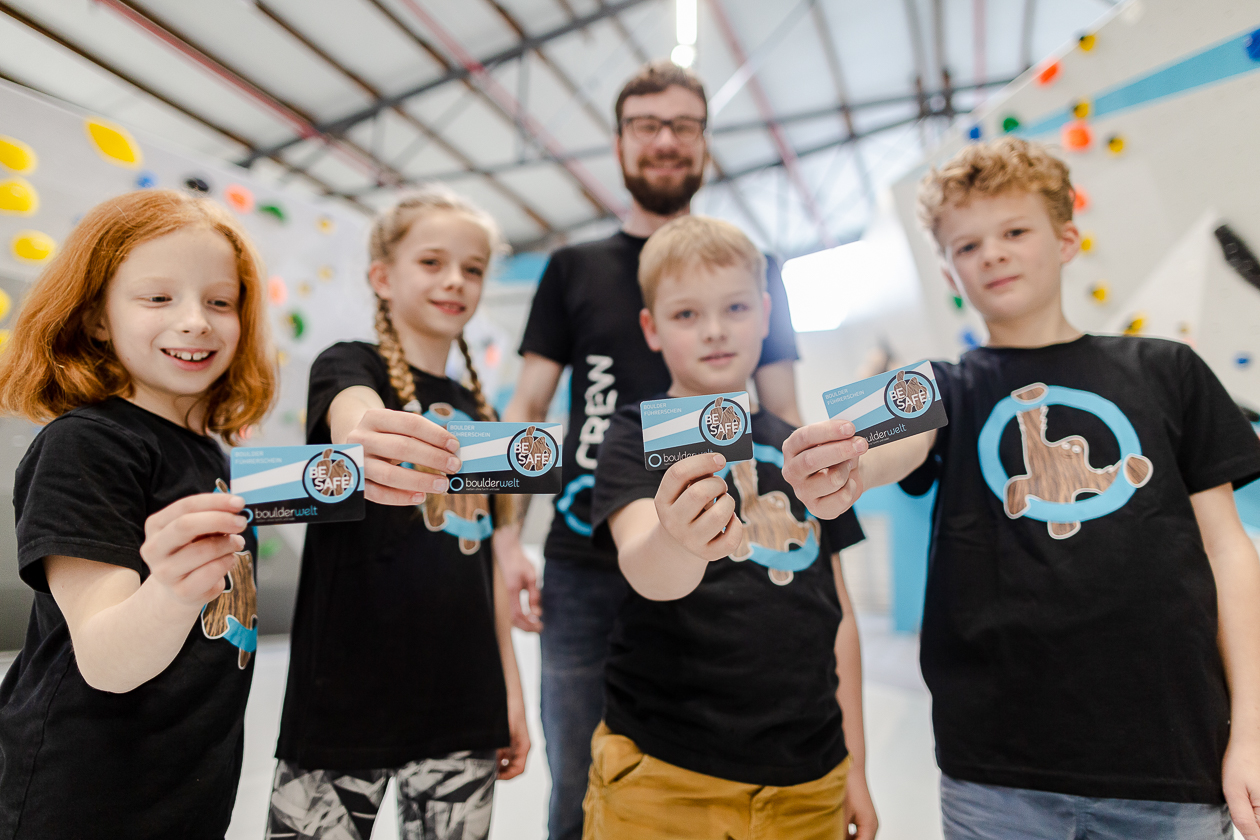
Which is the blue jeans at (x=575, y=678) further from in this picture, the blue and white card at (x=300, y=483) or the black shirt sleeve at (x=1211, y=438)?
the black shirt sleeve at (x=1211, y=438)

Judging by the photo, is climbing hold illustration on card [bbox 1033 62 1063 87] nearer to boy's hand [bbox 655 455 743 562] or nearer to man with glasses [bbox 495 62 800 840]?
man with glasses [bbox 495 62 800 840]

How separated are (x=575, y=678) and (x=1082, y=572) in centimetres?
94

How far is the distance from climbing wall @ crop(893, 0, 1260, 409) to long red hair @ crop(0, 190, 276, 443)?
1.87 metres

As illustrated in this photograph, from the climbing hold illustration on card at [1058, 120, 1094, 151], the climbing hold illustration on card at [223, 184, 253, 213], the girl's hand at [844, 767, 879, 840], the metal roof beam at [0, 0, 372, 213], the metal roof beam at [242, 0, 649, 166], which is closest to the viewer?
the girl's hand at [844, 767, 879, 840]

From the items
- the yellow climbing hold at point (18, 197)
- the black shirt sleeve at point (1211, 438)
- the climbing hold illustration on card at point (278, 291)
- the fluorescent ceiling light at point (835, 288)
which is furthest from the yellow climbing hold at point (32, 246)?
the fluorescent ceiling light at point (835, 288)

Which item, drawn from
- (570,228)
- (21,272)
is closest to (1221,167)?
(21,272)

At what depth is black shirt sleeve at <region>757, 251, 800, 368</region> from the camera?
152 cm

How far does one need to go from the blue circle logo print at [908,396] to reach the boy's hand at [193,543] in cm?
75

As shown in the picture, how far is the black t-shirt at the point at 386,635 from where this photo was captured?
3.50ft

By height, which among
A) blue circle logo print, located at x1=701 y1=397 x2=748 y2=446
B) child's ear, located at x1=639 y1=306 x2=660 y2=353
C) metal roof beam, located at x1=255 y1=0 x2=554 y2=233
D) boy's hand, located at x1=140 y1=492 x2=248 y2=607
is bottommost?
boy's hand, located at x1=140 y1=492 x2=248 y2=607

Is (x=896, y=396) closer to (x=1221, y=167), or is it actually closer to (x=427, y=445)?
(x=427, y=445)

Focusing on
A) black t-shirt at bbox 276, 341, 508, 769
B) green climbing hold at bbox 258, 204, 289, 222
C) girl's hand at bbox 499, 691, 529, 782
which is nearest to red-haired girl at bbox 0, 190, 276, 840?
black t-shirt at bbox 276, 341, 508, 769

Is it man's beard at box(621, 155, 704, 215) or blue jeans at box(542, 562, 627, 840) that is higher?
man's beard at box(621, 155, 704, 215)

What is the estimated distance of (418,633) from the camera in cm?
113
